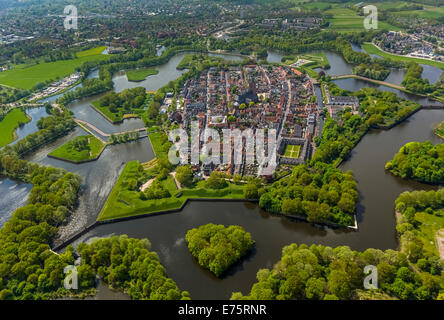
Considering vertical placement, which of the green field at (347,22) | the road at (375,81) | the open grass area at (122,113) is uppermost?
the green field at (347,22)

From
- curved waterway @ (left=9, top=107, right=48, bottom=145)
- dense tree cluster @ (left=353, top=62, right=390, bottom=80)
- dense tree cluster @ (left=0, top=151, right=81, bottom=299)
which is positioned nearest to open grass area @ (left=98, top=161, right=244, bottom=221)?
dense tree cluster @ (left=0, top=151, right=81, bottom=299)

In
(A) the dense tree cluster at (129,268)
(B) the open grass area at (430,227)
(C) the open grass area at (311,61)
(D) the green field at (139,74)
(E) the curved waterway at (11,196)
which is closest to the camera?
(A) the dense tree cluster at (129,268)

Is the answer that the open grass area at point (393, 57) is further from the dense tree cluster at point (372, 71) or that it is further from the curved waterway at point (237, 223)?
the curved waterway at point (237, 223)

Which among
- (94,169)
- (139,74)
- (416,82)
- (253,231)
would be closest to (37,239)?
(94,169)

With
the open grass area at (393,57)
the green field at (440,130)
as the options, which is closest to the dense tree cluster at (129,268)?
the green field at (440,130)

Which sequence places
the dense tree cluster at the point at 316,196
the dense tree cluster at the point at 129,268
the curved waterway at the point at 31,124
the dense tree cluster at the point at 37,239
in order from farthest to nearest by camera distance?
the curved waterway at the point at 31,124
the dense tree cluster at the point at 316,196
the dense tree cluster at the point at 37,239
the dense tree cluster at the point at 129,268

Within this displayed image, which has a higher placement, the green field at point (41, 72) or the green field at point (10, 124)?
the green field at point (41, 72)

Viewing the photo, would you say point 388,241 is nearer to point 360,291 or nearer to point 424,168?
point 360,291

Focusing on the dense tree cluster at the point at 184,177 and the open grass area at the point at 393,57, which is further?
the open grass area at the point at 393,57
